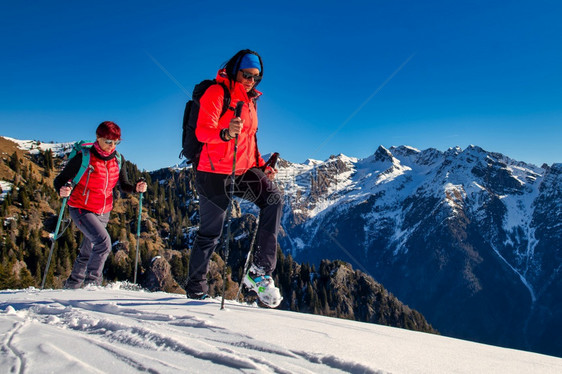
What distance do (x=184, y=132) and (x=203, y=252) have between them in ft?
6.40

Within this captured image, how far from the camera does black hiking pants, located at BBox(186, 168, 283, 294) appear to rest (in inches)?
206

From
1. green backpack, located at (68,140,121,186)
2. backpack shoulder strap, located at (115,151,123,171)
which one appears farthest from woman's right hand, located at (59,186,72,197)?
backpack shoulder strap, located at (115,151,123,171)

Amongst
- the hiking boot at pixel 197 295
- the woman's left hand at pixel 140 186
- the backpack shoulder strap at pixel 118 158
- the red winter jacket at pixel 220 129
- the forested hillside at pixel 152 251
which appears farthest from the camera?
the forested hillside at pixel 152 251

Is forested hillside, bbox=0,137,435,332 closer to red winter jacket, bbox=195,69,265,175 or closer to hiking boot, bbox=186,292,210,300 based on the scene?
hiking boot, bbox=186,292,210,300

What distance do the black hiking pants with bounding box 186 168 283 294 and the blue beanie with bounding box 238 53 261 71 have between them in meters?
1.55

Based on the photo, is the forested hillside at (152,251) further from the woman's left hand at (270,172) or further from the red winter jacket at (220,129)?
the red winter jacket at (220,129)

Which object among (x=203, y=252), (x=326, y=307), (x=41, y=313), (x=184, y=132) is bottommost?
(x=326, y=307)

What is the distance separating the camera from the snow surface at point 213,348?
2.19 metres

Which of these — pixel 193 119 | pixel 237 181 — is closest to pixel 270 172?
pixel 237 181

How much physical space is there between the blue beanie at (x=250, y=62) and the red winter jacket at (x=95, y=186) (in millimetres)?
3921

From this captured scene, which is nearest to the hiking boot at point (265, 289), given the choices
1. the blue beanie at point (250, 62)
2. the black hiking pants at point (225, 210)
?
the black hiking pants at point (225, 210)

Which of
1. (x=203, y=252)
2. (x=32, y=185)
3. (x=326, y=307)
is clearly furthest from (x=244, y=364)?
(x=32, y=185)

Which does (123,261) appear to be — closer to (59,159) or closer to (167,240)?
(167,240)

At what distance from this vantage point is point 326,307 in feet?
398
